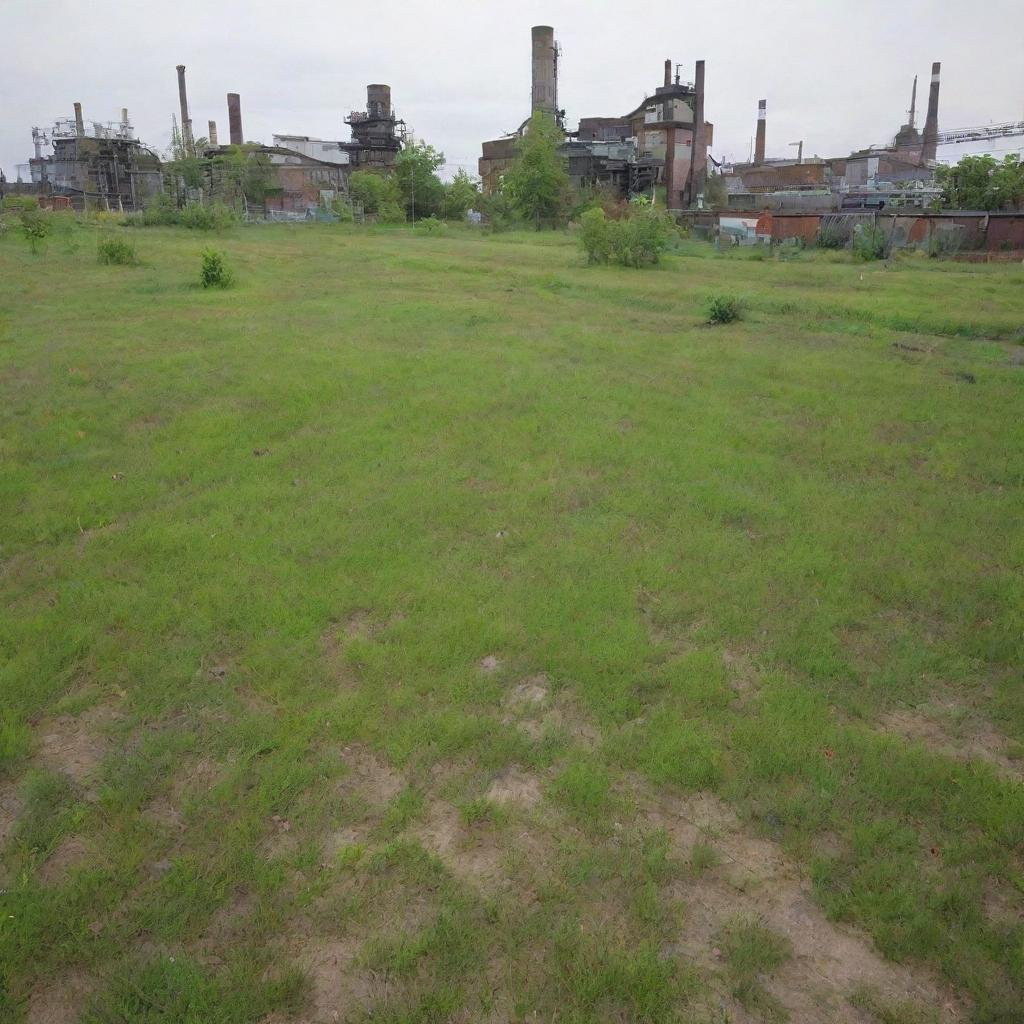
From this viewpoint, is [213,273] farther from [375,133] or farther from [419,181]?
[375,133]

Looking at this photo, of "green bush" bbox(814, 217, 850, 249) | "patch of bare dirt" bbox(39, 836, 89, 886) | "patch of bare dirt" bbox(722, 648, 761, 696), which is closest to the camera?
"patch of bare dirt" bbox(39, 836, 89, 886)

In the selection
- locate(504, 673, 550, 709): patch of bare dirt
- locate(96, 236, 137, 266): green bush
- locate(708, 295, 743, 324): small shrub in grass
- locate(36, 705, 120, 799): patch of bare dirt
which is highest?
locate(96, 236, 137, 266): green bush

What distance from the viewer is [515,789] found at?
163 inches

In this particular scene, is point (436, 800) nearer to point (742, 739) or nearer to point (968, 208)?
point (742, 739)

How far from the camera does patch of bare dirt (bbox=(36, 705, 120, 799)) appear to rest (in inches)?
168

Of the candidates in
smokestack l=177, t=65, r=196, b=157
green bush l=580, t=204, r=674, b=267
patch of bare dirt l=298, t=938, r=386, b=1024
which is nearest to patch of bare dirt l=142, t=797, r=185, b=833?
patch of bare dirt l=298, t=938, r=386, b=1024

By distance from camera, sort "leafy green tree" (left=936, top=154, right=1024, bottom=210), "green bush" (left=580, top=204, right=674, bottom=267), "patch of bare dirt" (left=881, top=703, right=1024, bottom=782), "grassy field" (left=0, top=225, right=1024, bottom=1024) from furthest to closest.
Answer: "leafy green tree" (left=936, top=154, right=1024, bottom=210), "green bush" (left=580, top=204, right=674, bottom=267), "patch of bare dirt" (left=881, top=703, right=1024, bottom=782), "grassy field" (left=0, top=225, right=1024, bottom=1024)

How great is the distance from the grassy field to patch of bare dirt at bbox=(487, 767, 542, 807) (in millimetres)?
26

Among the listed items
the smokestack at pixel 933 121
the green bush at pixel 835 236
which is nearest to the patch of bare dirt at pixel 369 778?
the green bush at pixel 835 236

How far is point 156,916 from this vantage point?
3414 millimetres

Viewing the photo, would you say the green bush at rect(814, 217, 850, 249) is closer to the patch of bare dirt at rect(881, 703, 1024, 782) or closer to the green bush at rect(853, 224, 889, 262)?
the green bush at rect(853, 224, 889, 262)

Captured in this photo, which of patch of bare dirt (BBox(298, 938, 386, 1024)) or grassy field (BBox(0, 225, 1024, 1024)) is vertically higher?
grassy field (BBox(0, 225, 1024, 1024))

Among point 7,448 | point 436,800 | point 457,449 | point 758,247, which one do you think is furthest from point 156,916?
point 758,247

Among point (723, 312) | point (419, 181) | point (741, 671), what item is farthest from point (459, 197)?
point (741, 671)
